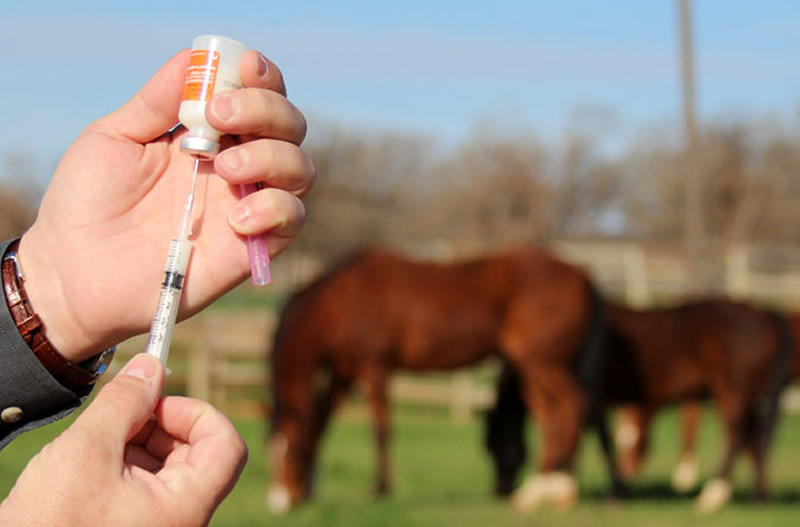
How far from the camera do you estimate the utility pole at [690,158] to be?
40.5 feet

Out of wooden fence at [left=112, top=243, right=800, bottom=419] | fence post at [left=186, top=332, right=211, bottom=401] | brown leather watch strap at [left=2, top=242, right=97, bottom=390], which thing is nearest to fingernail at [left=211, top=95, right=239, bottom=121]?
brown leather watch strap at [left=2, top=242, right=97, bottom=390]

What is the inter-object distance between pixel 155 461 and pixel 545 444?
589 cm

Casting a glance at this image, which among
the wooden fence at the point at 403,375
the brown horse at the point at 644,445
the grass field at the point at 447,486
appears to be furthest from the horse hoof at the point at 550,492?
the wooden fence at the point at 403,375

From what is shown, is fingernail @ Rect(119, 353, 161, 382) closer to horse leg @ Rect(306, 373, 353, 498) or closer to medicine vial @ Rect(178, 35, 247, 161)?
medicine vial @ Rect(178, 35, 247, 161)

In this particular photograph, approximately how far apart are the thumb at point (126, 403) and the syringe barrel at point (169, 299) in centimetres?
5

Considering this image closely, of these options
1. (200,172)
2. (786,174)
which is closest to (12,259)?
(200,172)

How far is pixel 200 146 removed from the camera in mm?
1150

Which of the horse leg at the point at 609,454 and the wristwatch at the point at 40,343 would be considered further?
the horse leg at the point at 609,454

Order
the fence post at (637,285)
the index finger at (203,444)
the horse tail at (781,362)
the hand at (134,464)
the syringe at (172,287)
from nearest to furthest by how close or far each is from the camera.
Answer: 1. the hand at (134,464)
2. the index finger at (203,444)
3. the syringe at (172,287)
4. the horse tail at (781,362)
5. the fence post at (637,285)

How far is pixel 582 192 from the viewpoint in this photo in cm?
2620

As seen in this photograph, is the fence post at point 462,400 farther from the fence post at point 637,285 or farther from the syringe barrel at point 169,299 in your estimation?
the syringe barrel at point 169,299

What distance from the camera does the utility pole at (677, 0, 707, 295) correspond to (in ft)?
40.5

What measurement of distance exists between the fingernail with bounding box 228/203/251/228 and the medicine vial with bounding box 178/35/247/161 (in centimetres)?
9

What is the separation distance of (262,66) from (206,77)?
0.07 metres
